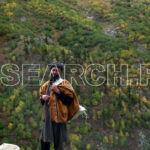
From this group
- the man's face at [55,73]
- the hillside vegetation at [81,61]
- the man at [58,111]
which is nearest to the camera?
the man at [58,111]

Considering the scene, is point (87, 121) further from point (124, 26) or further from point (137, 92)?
point (124, 26)

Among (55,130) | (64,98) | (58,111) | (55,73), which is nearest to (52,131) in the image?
(55,130)

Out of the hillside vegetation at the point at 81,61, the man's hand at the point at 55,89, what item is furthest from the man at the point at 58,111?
the hillside vegetation at the point at 81,61

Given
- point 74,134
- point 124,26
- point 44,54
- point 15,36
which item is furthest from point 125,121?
point 124,26

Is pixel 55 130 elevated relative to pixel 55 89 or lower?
lower

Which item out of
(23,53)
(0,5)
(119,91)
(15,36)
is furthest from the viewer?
(0,5)

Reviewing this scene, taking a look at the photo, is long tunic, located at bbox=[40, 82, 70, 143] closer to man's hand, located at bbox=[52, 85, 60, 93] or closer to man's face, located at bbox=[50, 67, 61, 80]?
man's hand, located at bbox=[52, 85, 60, 93]

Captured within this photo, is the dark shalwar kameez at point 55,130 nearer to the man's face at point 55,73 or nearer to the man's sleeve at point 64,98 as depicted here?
the man's sleeve at point 64,98

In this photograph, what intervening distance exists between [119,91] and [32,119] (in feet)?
8.23

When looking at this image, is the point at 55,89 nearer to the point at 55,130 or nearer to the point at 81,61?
the point at 55,130

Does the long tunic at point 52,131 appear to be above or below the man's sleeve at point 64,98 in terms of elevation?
below

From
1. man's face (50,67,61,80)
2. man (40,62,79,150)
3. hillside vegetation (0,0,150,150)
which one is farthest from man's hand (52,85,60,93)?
hillside vegetation (0,0,150,150)

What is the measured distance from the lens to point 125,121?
4855 millimetres

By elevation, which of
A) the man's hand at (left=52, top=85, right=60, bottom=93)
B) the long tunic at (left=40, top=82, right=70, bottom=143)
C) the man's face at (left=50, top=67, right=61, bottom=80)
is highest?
the man's face at (left=50, top=67, right=61, bottom=80)
